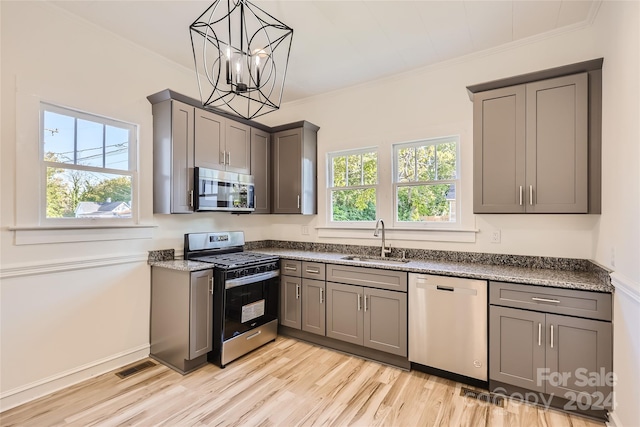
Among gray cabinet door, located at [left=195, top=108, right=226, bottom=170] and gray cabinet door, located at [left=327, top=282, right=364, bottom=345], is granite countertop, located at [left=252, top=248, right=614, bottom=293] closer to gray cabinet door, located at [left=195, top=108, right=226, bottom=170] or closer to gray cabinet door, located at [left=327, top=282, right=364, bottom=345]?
gray cabinet door, located at [left=327, top=282, right=364, bottom=345]

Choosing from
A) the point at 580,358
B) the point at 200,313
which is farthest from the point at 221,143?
the point at 580,358

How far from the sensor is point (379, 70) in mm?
3219

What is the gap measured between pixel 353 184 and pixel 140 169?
2.21 meters

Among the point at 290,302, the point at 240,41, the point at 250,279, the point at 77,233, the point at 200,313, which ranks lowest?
the point at 290,302

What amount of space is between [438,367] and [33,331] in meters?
3.03

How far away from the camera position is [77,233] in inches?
94.8

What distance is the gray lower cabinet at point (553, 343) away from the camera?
194 cm

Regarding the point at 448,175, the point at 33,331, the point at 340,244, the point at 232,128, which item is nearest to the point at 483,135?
the point at 448,175

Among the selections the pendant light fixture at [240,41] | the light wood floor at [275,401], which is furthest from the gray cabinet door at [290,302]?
the pendant light fixture at [240,41]

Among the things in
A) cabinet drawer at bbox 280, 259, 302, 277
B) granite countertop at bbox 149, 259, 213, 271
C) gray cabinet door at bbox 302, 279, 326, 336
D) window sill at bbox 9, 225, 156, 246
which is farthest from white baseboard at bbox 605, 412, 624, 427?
window sill at bbox 9, 225, 156, 246

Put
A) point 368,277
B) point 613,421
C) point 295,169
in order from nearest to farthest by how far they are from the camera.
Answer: point 613,421
point 368,277
point 295,169

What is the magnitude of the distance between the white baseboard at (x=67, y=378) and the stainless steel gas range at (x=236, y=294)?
68 cm

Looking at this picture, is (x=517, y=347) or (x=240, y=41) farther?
(x=517, y=347)

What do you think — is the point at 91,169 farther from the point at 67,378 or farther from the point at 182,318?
the point at 67,378
